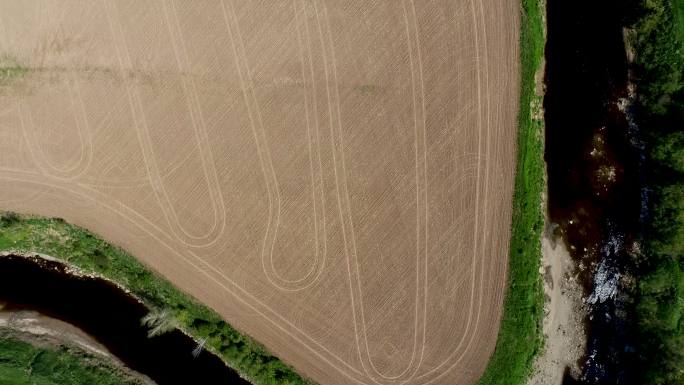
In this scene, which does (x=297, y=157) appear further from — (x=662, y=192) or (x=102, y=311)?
(x=662, y=192)

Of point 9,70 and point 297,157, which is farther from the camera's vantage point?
point 297,157

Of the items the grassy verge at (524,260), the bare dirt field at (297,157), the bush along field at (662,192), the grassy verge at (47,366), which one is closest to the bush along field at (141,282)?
the bare dirt field at (297,157)

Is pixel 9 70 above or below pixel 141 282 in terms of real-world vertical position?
above

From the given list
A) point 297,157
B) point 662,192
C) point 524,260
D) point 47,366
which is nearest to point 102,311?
point 47,366

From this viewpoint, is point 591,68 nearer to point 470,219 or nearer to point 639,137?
point 639,137

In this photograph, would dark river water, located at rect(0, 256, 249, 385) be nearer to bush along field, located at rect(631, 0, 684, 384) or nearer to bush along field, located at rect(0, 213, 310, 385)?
bush along field, located at rect(0, 213, 310, 385)

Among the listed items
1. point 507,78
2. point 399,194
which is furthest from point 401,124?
point 507,78
